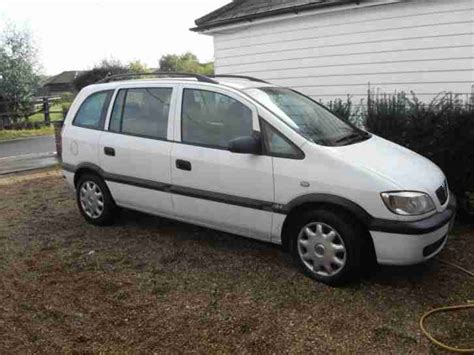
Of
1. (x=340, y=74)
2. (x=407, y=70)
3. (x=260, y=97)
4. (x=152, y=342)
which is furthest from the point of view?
(x=340, y=74)

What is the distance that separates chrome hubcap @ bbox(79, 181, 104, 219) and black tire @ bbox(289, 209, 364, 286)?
2544mm

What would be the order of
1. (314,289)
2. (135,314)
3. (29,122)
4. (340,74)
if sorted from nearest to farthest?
(135,314)
(314,289)
(340,74)
(29,122)

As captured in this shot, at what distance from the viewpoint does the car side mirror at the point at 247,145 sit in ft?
13.6

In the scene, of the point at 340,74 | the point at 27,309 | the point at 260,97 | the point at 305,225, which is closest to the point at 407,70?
the point at 340,74

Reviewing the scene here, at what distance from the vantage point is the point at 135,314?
3.68m

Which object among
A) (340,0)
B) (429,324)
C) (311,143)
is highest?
(340,0)

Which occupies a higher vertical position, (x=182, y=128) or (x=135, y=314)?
(x=182, y=128)

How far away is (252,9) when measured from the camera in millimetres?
9641

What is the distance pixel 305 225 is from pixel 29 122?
19071mm

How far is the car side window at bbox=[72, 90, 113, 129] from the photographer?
552 cm

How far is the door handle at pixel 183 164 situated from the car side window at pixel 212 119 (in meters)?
0.20

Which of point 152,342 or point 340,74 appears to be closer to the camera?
point 152,342

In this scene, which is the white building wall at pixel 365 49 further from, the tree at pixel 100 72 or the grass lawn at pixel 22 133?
the tree at pixel 100 72

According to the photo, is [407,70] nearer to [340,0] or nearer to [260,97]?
[340,0]
